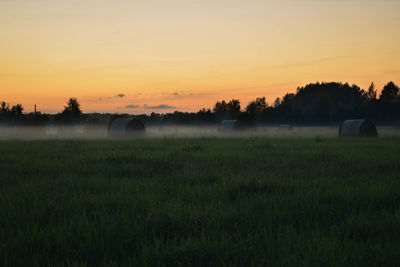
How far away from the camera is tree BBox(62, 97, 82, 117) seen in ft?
178

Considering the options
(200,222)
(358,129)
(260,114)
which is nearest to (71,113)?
(358,129)

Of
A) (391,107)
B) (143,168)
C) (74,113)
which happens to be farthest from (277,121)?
(143,168)

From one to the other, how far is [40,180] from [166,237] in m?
4.01

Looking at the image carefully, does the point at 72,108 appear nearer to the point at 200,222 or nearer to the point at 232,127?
the point at 232,127

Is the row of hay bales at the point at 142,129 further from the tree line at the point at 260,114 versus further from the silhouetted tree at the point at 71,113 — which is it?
the silhouetted tree at the point at 71,113

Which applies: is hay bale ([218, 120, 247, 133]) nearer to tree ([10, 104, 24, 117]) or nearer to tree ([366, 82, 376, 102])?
tree ([10, 104, 24, 117])

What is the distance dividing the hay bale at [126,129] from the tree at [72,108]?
25.6 meters

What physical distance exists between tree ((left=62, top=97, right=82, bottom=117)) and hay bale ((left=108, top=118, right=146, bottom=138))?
25.6 m

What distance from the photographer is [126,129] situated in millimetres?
31172

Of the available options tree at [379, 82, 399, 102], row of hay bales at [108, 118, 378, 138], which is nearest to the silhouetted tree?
row of hay bales at [108, 118, 378, 138]

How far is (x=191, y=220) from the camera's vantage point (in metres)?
3.63

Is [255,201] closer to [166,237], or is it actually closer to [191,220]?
[191,220]

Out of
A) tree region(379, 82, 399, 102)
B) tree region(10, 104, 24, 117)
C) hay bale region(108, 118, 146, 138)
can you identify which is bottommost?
hay bale region(108, 118, 146, 138)

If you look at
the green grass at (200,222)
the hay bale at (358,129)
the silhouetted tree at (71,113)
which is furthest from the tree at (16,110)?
the green grass at (200,222)
